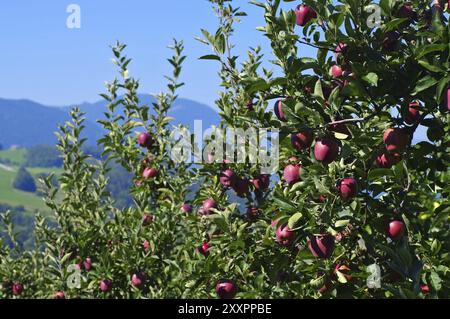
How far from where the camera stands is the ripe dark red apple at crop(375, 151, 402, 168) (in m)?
3.11

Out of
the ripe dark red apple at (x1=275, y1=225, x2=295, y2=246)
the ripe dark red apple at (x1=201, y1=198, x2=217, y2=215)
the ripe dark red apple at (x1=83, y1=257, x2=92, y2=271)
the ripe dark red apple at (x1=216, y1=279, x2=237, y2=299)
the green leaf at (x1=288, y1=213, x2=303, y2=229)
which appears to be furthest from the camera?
the ripe dark red apple at (x1=83, y1=257, x2=92, y2=271)

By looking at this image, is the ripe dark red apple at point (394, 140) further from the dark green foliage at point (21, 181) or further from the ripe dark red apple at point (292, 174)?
the dark green foliage at point (21, 181)

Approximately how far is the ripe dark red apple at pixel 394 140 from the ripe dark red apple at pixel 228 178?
2087mm

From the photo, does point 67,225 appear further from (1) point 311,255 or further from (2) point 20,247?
(1) point 311,255

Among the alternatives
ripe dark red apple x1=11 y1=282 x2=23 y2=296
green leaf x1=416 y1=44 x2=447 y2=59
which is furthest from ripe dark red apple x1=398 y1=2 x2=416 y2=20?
ripe dark red apple x1=11 y1=282 x2=23 y2=296

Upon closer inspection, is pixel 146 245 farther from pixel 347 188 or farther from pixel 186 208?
pixel 347 188

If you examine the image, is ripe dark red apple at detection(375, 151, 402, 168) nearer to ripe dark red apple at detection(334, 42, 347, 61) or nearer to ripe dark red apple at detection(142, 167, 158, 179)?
ripe dark red apple at detection(334, 42, 347, 61)

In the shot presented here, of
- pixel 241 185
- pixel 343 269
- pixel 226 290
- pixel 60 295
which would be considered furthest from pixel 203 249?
pixel 60 295

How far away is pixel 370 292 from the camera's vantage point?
3744 mm

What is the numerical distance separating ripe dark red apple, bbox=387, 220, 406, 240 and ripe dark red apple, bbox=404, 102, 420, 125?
0.54 meters

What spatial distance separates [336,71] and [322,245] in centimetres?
94

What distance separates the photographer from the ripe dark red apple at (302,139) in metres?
3.25

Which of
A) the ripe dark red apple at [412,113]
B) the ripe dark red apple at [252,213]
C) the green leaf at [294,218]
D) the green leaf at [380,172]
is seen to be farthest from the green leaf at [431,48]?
the ripe dark red apple at [252,213]
